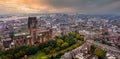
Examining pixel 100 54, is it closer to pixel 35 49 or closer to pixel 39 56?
pixel 39 56

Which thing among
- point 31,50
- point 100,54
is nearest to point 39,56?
point 31,50

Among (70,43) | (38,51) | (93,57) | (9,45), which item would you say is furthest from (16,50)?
(93,57)

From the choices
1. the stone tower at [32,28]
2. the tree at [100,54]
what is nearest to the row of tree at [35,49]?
the stone tower at [32,28]

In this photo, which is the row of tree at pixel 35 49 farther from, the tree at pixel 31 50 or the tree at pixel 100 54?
the tree at pixel 100 54

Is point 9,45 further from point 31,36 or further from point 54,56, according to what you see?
point 54,56

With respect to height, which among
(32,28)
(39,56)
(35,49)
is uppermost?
(32,28)

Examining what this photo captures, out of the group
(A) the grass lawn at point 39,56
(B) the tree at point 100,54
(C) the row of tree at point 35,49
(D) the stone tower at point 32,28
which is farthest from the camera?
(D) the stone tower at point 32,28

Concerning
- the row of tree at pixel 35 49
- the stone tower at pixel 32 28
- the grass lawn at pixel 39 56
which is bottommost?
the grass lawn at pixel 39 56

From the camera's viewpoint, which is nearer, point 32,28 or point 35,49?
point 35,49

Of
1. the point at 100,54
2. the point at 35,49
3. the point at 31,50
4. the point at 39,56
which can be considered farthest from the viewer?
the point at 35,49

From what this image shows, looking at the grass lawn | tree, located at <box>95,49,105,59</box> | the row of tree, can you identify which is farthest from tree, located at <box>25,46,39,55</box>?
tree, located at <box>95,49,105,59</box>

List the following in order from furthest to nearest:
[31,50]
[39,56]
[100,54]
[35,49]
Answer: [35,49] → [31,50] → [39,56] → [100,54]

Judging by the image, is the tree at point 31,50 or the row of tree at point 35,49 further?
the tree at point 31,50
